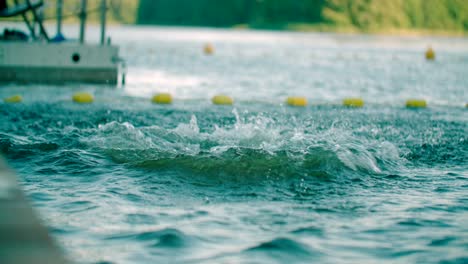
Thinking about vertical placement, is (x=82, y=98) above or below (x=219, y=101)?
below

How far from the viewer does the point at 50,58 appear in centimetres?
2458

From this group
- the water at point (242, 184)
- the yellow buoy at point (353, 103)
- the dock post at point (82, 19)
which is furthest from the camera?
the dock post at point (82, 19)

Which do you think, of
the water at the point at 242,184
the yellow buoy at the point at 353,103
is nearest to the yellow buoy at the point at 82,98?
the water at the point at 242,184

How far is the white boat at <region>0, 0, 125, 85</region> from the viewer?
2398 cm

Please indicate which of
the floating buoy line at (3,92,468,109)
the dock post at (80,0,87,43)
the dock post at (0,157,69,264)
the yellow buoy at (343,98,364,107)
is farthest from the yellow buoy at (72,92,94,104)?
the dock post at (0,157,69,264)

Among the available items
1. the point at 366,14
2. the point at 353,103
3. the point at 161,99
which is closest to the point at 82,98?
the point at 161,99

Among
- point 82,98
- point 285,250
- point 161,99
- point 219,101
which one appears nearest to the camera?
point 285,250

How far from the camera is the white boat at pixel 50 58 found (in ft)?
78.7

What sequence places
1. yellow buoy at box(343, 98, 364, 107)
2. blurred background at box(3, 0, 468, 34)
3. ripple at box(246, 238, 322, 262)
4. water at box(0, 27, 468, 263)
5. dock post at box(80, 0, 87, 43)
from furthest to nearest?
blurred background at box(3, 0, 468, 34) < dock post at box(80, 0, 87, 43) < yellow buoy at box(343, 98, 364, 107) < water at box(0, 27, 468, 263) < ripple at box(246, 238, 322, 262)

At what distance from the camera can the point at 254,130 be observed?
13203 millimetres

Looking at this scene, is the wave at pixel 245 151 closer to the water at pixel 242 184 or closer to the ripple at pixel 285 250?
the water at pixel 242 184

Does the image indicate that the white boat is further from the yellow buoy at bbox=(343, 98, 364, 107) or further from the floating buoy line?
the yellow buoy at bbox=(343, 98, 364, 107)

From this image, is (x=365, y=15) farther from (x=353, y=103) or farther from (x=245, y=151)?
(x=245, y=151)

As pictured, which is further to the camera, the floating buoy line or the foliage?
the foliage
